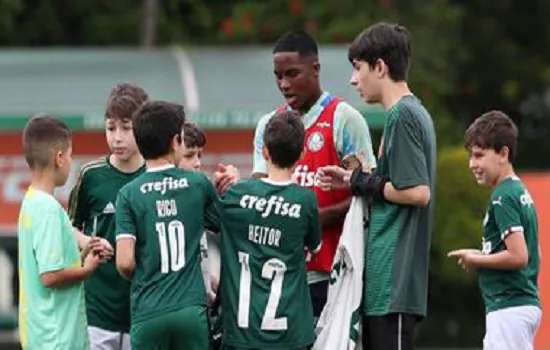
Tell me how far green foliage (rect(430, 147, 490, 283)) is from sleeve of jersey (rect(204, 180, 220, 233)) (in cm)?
1131

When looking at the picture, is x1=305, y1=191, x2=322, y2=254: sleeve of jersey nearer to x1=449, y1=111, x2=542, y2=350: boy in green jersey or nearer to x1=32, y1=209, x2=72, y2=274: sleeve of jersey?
x1=449, y1=111, x2=542, y2=350: boy in green jersey

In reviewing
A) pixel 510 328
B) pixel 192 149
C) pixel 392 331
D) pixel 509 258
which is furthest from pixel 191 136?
pixel 510 328

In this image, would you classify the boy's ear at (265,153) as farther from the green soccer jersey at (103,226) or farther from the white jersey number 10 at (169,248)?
the green soccer jersey at (103,226)

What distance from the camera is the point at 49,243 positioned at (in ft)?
25.1

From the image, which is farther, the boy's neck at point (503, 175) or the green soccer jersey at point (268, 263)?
the boy's neck at point (503, 175)

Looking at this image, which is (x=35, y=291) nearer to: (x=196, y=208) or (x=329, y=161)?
(x=196, y=208)

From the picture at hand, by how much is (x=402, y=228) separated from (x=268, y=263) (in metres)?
0.68

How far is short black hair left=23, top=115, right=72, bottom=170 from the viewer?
782 centimetres

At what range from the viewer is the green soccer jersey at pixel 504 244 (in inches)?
314

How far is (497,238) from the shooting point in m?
8.02

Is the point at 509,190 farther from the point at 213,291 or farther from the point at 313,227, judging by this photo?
the point at 213,291

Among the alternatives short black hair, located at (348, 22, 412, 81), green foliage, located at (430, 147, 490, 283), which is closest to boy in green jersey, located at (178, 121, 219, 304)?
short black hair, located at (348, 22, 412, 81)

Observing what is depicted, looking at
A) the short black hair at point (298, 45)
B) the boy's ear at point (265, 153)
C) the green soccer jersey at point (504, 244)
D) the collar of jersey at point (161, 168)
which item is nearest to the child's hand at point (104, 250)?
the collar of jersey at point (161, 168)

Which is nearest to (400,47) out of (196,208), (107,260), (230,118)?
(196,208)
